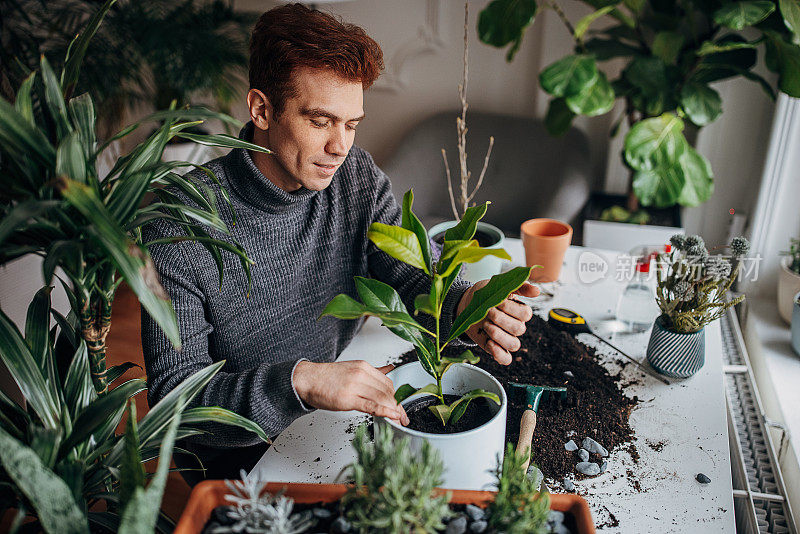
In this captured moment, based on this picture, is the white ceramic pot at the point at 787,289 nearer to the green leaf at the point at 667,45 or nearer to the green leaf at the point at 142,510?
the green leaf at the point at 667,45

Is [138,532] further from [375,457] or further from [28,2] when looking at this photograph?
[28,2]

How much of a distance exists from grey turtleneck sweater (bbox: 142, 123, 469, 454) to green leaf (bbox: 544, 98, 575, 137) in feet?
3.68

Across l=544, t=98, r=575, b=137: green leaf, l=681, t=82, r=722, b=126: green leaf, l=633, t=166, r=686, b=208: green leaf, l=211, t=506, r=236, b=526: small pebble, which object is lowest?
l=211, t=506, r=236, b=526: small pebble

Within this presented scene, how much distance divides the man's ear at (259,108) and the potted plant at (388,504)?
2.29 ft

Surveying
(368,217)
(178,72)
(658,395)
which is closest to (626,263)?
(658,395)

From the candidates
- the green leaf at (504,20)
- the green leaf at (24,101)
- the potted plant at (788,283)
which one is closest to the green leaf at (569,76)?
the green leaf at (504,20)

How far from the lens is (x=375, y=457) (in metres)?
0.62

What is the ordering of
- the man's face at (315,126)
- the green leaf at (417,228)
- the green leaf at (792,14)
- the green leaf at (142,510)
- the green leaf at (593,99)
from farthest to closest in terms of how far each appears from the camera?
the green leaf at (593,99) < the green leaf at (792,14) < the man's face at (315,126) < the green leaf at (417,228) < the green leaf at (142,510)

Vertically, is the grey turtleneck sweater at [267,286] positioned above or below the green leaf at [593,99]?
below

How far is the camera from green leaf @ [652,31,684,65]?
1953mm

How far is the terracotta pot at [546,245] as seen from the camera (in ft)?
4.51

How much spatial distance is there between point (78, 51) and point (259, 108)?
1.36 feet

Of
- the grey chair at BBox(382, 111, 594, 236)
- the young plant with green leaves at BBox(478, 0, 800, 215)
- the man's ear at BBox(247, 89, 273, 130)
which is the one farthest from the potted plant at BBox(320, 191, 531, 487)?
the grey chair at BBox(382, 111, 594, 236)

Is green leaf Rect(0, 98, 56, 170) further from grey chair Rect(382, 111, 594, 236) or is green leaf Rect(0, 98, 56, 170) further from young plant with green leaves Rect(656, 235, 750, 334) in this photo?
grey chair Rect(382, 111, 594, 236)
